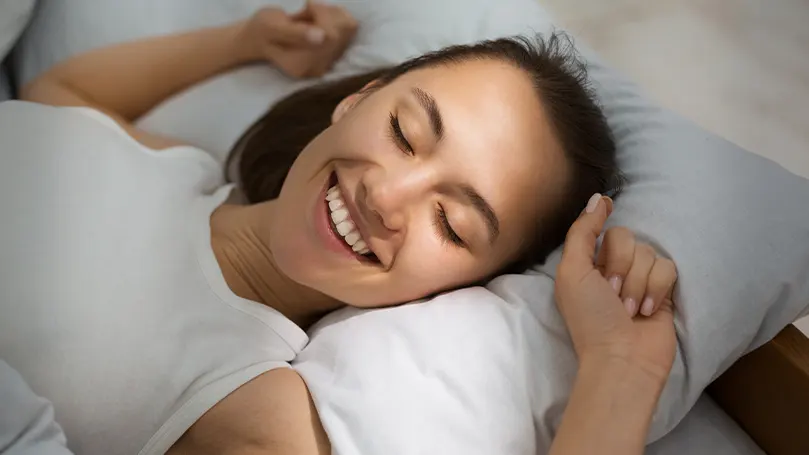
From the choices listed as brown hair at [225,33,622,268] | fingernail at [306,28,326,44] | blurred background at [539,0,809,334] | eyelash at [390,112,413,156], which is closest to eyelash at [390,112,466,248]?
eyelash at [390,112,413,156]

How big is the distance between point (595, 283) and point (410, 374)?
22 cm

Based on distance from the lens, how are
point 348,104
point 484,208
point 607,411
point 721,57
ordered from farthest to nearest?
point 721,57 < point 348,104 < point 484,208 < point 607,411

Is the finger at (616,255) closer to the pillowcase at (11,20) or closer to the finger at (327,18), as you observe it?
the finger at (327,18)

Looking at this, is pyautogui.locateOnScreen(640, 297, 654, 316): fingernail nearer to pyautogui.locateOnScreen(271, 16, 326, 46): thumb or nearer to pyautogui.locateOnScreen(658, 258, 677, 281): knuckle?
pyautogui.locateOnScreen(658, 258, 677, 281): knuckle

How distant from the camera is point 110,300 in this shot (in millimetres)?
849

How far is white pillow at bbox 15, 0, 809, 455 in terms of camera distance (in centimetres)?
72

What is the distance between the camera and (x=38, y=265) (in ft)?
2.77

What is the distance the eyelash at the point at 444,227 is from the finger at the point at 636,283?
0.19 meters

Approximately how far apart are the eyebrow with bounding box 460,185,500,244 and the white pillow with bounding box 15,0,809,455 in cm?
8

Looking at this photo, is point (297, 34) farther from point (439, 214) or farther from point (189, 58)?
A: point (439, 214)

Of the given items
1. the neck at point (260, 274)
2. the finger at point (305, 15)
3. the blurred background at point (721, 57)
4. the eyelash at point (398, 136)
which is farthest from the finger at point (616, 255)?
the finger at point (305, 15)

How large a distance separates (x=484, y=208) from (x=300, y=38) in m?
0.53

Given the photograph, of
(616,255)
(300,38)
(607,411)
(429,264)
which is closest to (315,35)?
(300,38)

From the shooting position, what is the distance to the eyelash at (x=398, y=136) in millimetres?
795
